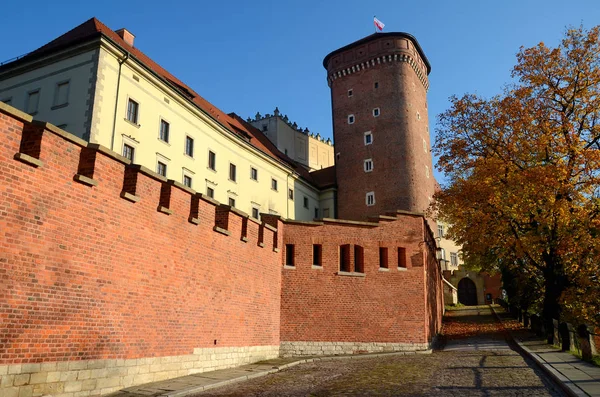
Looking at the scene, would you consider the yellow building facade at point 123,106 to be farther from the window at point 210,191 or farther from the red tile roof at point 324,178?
the red tile roof at point 324,178

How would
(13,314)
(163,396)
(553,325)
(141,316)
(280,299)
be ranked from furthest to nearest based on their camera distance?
(280,299) → (553,325) → (141,316) → (163,396) → (13,314)

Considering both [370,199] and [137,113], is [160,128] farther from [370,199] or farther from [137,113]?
[370,199]

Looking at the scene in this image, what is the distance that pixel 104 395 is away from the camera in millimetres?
9328

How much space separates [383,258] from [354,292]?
2021 mm

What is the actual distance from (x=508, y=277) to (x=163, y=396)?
86.5 ft

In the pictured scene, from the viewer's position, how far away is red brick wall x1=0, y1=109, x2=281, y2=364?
8.09m

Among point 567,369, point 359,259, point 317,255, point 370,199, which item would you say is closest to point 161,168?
point 317,255

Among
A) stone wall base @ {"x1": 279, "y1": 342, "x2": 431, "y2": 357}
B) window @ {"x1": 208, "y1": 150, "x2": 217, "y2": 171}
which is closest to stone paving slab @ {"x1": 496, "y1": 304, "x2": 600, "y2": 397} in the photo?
stone wall base @ {"x1": 279, "y1": 342, "x2": 431, "y2": 357}

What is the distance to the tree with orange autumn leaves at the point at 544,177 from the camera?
17578mm

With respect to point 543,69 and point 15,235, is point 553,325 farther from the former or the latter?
point 15,235

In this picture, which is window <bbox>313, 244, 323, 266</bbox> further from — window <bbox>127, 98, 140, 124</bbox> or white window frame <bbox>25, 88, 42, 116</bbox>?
white window frame <bbox>25, 88, 42, 116</bbox>

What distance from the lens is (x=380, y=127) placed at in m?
42.6

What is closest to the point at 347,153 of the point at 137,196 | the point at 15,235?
the point at 137,196

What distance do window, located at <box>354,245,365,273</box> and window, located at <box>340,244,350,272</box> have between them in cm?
41
